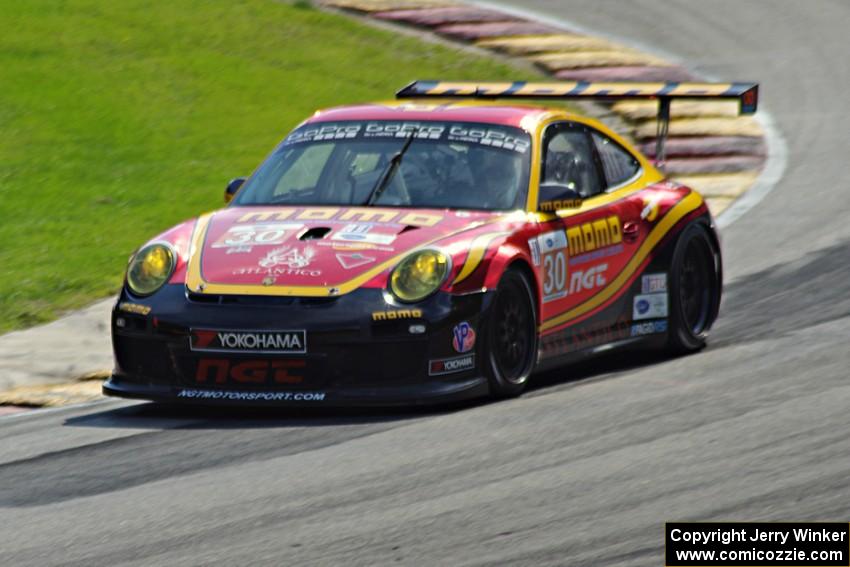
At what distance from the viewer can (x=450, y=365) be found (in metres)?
7.38

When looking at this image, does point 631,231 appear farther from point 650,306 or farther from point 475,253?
point 475,253

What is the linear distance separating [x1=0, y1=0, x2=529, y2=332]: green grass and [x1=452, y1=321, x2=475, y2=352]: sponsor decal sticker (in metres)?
3.48

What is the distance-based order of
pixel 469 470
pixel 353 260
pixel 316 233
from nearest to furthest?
pixel 469 470 → pixel 353 260 → pixel 316 233

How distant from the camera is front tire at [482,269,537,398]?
756cm

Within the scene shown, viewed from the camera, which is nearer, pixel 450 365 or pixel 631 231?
pixel 450 365

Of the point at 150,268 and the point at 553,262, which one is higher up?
the point at 150,268

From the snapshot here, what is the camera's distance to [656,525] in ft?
17.8

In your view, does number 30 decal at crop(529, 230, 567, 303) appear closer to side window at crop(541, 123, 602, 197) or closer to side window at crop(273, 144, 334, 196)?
side window at crop(541, 123, 602, 197)

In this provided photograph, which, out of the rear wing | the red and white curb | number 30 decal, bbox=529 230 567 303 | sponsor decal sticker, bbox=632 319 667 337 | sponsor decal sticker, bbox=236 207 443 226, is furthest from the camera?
the red and white curb

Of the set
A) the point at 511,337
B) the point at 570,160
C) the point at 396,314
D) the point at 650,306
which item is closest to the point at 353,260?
the point at 396,314

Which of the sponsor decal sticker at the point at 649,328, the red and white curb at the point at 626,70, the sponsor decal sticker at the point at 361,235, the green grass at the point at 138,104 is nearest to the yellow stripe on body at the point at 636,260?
the sponsor decal sticker at the point at 649,328

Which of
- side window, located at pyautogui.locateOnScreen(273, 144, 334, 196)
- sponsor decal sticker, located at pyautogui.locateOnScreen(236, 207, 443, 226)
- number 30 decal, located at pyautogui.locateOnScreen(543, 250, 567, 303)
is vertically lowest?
number 30 decal, located at pyautogui.locateOnScreen(543, 250, 567, 303)

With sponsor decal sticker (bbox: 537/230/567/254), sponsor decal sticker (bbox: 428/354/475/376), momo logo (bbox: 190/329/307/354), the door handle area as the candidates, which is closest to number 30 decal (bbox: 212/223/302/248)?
momo logo (bbox: 190/329/307/354)

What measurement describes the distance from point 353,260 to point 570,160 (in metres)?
1.85
